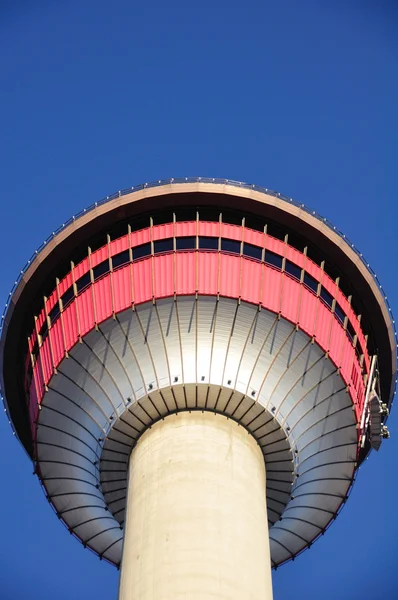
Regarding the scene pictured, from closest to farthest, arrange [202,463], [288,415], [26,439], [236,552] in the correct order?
1. [236,552]
2. [202,463]
3. [288,415]
4. [26,439]

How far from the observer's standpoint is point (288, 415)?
39906 mm

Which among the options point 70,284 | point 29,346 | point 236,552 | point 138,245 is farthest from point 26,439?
point 236,552

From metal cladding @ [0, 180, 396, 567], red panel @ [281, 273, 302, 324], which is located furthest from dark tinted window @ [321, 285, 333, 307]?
red panel @ [281, 273, 302, 324]

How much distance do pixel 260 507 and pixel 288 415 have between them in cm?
466

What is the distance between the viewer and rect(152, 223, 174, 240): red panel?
41688 mm

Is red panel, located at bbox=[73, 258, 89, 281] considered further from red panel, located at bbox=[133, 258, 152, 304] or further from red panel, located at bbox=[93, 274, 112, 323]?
red panel, located at bbox=[133, 258, 152, 304]

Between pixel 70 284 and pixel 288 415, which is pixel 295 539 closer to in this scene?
pixel 288 415

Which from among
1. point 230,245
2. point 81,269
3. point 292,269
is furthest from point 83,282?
point 292,269

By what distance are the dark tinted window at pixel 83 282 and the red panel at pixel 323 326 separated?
11.1m

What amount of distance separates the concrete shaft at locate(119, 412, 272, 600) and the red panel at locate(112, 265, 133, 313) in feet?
18.1

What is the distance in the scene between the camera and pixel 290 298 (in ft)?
133

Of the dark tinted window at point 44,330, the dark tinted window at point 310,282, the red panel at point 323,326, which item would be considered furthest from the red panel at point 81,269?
the red panel at point 323,326

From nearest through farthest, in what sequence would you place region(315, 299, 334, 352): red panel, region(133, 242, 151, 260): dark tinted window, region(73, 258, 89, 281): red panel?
region(315, 299, 334, 352): red panel
region(133, 242, 151, 260): dark tinted window
region(73, 258, 89, 281): red panel

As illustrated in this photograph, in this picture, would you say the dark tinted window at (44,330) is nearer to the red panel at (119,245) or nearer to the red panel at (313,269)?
the red panel at (119,245)
